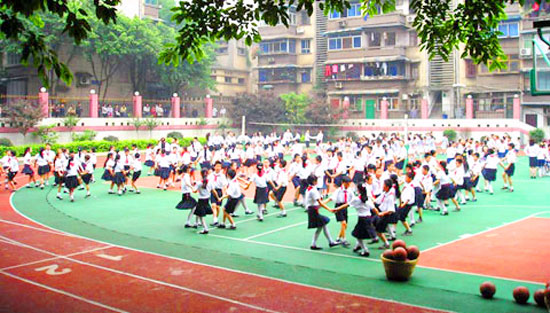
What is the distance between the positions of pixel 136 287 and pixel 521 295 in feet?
21.1

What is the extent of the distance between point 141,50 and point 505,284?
36.9 meters

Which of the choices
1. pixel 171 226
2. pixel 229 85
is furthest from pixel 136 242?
pixel 229 85

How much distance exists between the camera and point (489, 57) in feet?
35.0

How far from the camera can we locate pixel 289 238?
45.3 feet

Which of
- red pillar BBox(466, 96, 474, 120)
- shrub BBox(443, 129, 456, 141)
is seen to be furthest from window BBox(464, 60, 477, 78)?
shrub BBox(443, 129, 456, 141)

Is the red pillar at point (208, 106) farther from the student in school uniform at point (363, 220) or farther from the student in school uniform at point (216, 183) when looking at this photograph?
the student in school uniform at point (363, 220)

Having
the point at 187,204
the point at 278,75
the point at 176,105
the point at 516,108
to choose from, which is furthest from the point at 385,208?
the point at 278,75

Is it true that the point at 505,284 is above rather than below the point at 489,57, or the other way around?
below

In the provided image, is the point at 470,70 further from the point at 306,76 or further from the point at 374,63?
the point at 306,76

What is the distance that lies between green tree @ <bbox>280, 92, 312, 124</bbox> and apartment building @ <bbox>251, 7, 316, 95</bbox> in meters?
6.53

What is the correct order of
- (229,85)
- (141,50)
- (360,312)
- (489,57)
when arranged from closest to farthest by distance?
(360,312) → (489,57) → (141,50) → (229,85)

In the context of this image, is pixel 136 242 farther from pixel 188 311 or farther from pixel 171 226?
pixel 188 311

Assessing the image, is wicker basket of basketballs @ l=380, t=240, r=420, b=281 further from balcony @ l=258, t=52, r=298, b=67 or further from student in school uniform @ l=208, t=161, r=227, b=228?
balcony @ l=258, t=52, r=298, b=67

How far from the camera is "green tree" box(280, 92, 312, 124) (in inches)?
1824
